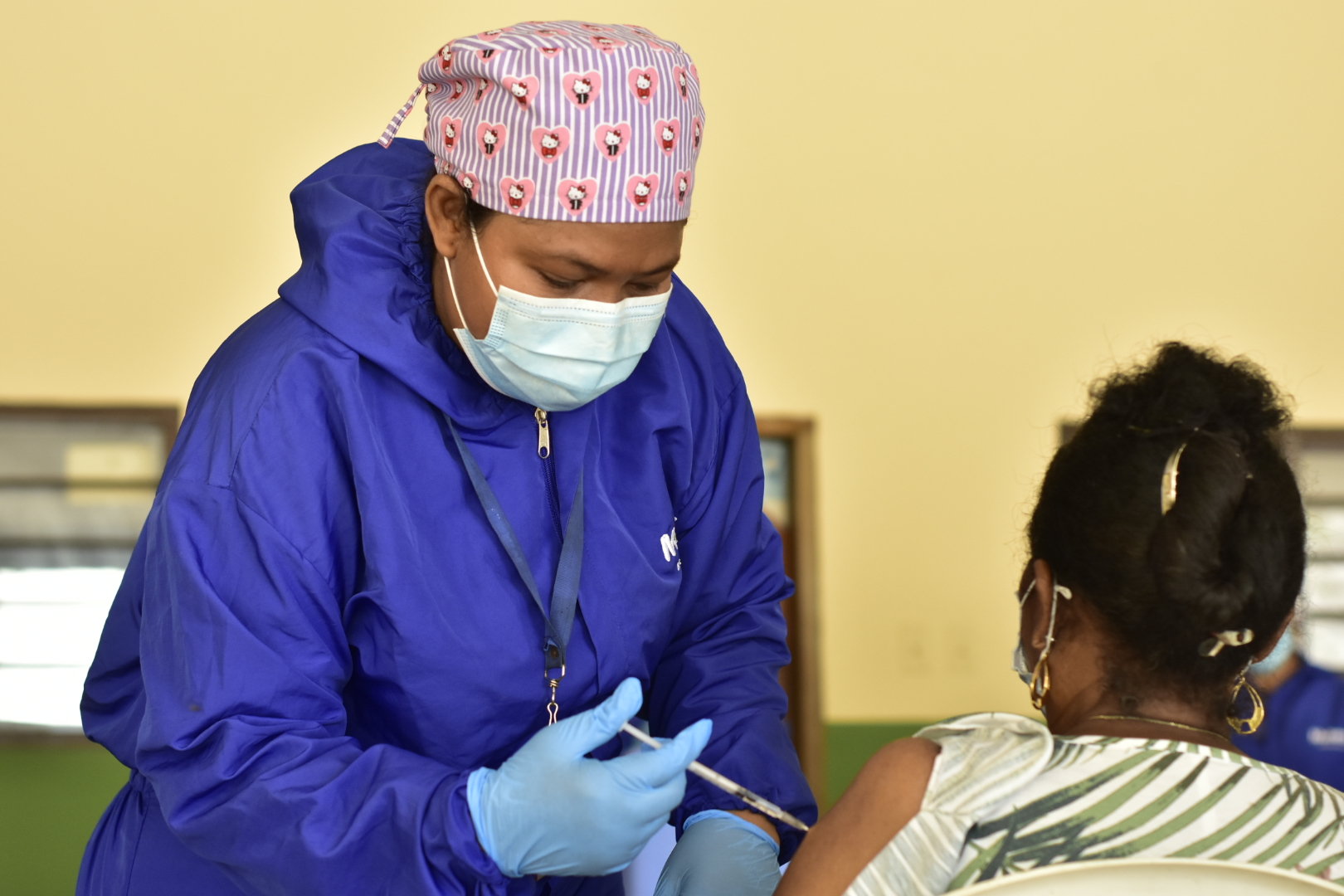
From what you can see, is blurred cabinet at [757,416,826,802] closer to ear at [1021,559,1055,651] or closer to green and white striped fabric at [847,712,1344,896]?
A: ear at [1021,559,1055,651]

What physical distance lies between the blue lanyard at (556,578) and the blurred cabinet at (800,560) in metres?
1.93

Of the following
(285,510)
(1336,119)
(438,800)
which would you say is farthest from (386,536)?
(1336,119)

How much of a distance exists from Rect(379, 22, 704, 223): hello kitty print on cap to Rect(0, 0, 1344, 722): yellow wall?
6.50 ft

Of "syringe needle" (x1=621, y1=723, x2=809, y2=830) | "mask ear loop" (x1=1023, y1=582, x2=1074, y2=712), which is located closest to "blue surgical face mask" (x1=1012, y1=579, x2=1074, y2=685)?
"mask ear loop" (x1=1023, y1=582, x2=1074, y2=712)

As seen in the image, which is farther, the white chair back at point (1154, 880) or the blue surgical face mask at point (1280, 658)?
the blue surgical face mask at point (1280, 658)

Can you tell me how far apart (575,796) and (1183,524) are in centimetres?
55

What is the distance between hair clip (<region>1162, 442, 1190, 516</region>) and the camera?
3.41ft

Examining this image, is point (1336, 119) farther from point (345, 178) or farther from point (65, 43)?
point (65, 43)

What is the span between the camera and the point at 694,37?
3205 millimetres

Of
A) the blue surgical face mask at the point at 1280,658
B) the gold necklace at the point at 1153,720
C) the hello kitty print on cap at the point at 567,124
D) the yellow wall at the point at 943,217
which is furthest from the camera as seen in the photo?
the yellow wall at the point at 943,217

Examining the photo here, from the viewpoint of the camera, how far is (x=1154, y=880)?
826mm

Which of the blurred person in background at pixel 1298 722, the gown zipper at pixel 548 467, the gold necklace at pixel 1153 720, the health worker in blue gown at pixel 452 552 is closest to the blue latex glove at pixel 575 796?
the health worker in blue gown at pixel 452 552

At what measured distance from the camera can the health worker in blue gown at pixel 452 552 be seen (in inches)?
43.6

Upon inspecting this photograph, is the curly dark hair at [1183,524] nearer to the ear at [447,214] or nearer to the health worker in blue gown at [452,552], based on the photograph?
the health worker in blue gown at [452,552]
